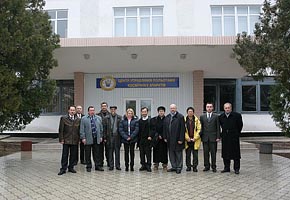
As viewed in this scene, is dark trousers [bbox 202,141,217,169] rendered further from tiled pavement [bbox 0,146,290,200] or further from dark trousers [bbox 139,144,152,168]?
dark trousers [bbox 139,144,152,168]

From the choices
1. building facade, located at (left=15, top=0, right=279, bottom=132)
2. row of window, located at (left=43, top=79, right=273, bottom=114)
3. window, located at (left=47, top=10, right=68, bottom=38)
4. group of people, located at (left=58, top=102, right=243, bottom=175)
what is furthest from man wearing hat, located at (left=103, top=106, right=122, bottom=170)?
row of window, located at (left=43, top=79, right=273, bottom=114)

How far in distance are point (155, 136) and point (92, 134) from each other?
1583 millimetres

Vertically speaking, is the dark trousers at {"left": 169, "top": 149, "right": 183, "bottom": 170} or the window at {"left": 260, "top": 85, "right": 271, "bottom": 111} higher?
the window at {"left": 260, "top": 85, "right": 271, "bottom": 111}

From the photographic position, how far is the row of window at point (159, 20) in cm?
1910

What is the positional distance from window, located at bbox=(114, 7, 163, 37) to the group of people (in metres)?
10.9

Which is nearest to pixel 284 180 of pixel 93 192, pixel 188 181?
pixel 188 181

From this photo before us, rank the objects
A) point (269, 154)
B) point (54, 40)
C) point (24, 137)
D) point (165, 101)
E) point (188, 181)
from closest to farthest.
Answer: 1. point (188, 181)
2. point (54, 40)
3. point (269, 154)
4. point (165, 101)
5. point (24, 137)

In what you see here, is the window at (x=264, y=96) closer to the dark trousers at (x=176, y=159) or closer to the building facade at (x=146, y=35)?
the building facade at (x=146, y=35)

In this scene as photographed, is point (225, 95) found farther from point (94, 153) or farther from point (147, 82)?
point (94, 153)

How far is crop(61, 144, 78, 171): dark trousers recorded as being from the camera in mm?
8656

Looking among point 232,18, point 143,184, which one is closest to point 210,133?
point 143,184

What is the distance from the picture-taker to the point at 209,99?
74.4 ft

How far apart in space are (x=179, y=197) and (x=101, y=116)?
3.73m

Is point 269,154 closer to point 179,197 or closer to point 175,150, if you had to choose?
point 175,150
